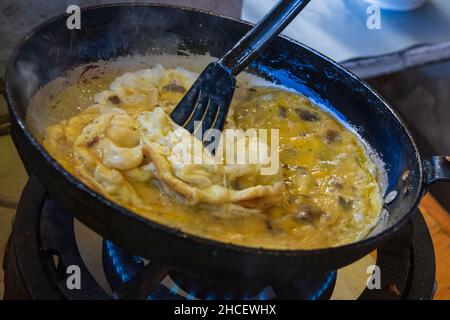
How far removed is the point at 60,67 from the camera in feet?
4.80

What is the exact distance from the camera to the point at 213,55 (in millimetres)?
1693

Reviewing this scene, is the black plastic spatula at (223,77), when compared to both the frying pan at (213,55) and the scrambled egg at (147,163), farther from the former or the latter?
the frying pan at (213,55)

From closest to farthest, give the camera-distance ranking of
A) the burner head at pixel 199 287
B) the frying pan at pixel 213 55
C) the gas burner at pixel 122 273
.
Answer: the frying pan at pixel 213 55 → the gas burner at pixel 122 273 → the burner head at pixel 199 287

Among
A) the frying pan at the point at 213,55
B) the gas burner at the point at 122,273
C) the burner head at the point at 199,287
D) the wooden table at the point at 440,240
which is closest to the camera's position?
the frying pan at the point at 213,55

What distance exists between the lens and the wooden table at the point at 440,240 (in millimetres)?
1801

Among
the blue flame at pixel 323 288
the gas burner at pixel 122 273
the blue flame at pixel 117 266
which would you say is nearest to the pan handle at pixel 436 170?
the gas burner at pixel 122 273

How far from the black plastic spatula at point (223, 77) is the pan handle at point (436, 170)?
496 millimetres

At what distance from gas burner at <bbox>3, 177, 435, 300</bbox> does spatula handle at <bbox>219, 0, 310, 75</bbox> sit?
554mm

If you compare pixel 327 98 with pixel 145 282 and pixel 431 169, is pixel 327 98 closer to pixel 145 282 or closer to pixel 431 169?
pixel 431 169

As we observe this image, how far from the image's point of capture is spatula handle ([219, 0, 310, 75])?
138 cm

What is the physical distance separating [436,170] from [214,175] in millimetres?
524

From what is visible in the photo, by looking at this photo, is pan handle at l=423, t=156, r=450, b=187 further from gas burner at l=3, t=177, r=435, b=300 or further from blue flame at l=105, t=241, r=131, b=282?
blue flame at l=105, t=241, r=131, b=282
